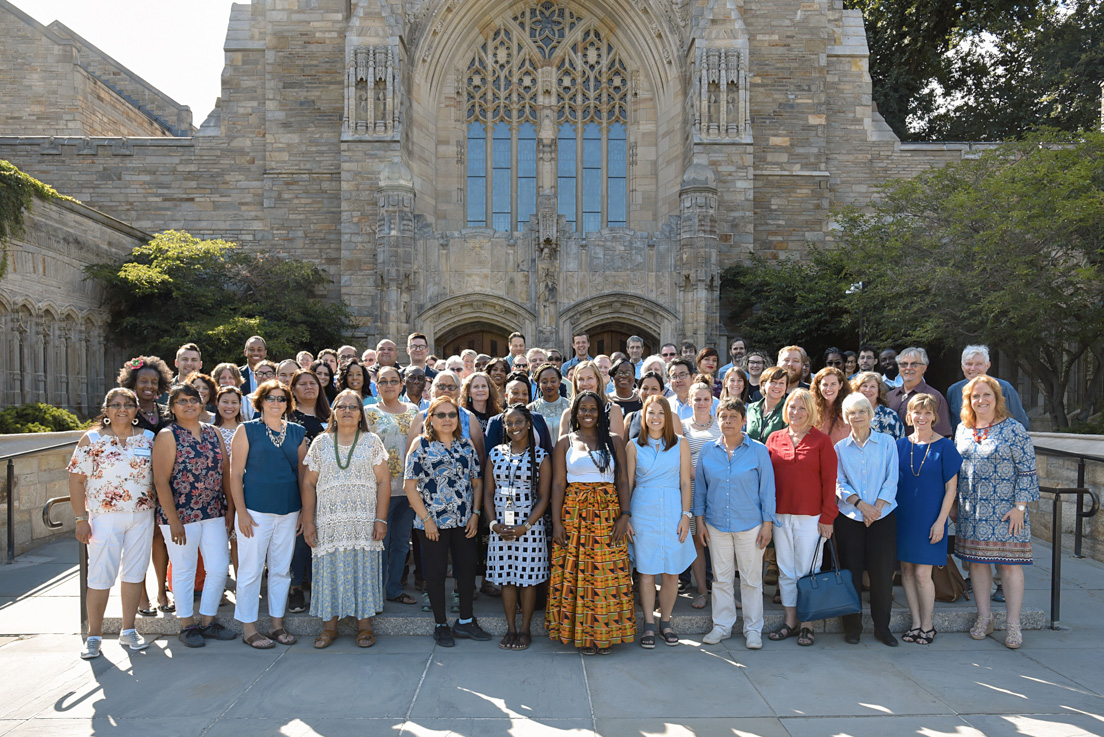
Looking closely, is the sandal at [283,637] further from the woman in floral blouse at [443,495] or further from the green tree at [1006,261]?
the green tree at [1006,261]

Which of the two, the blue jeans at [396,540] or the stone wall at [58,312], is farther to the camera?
the stone wall at [58,312]

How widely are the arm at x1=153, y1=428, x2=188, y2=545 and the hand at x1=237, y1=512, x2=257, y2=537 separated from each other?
0.41 metres

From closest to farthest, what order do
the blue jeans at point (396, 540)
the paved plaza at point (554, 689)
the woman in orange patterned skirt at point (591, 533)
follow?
the paved plaza at point (554, 689) → the woman in orange patterned skirt at point (591, 533) → the blue jeans at point (396, 540)

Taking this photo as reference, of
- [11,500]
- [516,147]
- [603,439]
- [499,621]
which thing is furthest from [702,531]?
[516,147]

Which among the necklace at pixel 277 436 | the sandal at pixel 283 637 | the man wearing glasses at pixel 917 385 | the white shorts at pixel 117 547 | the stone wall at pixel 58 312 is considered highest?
the stone wall at pixel 58 312

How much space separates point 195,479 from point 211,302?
397 inches

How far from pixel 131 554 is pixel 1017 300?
10.6 m

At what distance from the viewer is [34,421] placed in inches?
384

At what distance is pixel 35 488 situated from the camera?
766 cm

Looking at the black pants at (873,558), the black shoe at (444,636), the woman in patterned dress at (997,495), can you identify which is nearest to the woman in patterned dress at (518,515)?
the black shoe at (444,636)

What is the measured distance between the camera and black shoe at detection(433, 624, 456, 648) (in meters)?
4.73

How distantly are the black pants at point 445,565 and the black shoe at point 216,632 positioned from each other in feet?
4.53

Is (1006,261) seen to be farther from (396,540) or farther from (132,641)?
(132,641)

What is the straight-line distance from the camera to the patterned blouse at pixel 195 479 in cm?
466
